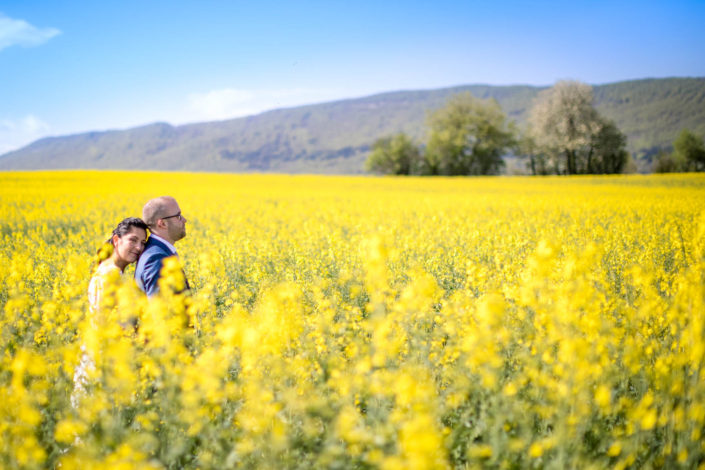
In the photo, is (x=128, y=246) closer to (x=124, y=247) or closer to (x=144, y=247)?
(x=124, y=247)

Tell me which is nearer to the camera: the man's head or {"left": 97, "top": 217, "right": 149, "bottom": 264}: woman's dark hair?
{"left": 97, "top": 217, "right": 149, "bottom": 264}: woman's dark hair

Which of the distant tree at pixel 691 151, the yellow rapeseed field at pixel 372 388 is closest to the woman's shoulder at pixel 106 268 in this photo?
the yellow rapeseed field at pixel 372 388

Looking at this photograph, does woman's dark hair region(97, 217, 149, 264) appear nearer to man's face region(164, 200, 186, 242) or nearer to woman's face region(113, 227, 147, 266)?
woman's face region(113, 227, 147, 266)

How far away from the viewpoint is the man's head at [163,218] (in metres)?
3.81

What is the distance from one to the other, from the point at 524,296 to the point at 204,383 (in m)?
2.47

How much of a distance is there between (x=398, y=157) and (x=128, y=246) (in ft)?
218

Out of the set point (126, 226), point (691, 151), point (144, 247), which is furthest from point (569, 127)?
point (126, 226)

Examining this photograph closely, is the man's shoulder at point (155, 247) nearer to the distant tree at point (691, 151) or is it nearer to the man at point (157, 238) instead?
the man at point (157, 238)

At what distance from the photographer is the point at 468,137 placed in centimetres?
6000

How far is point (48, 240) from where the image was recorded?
10406 mm

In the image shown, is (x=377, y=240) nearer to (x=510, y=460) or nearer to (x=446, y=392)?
(x=446, y=392)

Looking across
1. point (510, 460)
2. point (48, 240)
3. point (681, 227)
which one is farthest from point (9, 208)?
point (681, 227)

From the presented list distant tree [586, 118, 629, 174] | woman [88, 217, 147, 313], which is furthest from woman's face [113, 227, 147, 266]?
distant tree [586, 118, 629, 174]

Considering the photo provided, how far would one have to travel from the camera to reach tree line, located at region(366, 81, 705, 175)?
47656 mm
